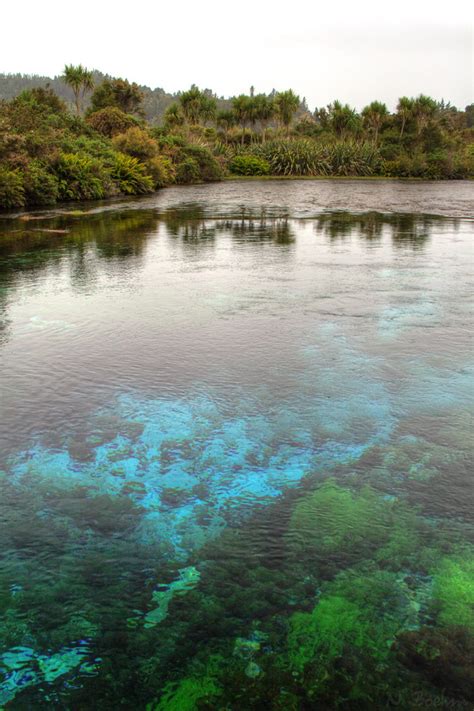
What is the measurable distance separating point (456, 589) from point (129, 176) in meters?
40.1

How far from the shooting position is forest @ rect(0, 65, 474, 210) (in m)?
32.7

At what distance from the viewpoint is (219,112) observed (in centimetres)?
8862

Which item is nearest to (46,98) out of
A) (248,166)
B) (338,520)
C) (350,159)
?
(248,166)

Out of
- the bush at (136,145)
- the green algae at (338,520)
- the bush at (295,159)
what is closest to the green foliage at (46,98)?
the bush at (136,145)

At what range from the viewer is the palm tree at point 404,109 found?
8012 centimetres

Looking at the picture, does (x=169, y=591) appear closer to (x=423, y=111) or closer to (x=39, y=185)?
(x=39, y=185)

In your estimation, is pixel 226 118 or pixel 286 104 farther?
pixel 226 118

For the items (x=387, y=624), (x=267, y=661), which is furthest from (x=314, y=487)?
(x=267, y=661)

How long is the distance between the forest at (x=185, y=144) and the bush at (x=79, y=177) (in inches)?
2.3

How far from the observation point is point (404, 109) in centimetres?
8106

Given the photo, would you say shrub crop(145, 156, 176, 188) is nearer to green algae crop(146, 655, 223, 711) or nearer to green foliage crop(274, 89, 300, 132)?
green foliage crop(274, 89, 300, 132)

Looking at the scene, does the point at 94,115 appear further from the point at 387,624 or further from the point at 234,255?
the point at 387,624

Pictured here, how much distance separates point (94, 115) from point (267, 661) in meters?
63.3

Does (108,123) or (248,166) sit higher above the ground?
(108,123)
